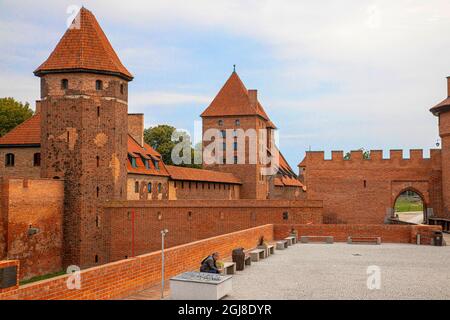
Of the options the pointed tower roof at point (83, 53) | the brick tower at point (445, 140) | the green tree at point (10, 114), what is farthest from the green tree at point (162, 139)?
the brick tower at point (445, 140)

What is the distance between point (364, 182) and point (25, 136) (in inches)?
811

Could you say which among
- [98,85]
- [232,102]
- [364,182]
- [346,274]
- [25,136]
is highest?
[232,102]

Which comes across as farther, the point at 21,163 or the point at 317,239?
the point at 21,163

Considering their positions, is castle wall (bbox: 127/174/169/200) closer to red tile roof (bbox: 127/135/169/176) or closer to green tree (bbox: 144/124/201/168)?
red tile roof (bbox: 127/135/169/176)

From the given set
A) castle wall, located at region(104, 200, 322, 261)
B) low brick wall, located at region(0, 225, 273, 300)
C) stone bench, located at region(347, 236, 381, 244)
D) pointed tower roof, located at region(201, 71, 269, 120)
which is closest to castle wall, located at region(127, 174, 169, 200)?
castle wall, located at region(104, 200, 322, 261)

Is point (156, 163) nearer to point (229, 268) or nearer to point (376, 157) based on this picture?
point (376, 157)

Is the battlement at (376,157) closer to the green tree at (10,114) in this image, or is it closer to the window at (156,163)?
the window at (156,163)

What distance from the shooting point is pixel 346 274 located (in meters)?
13.3

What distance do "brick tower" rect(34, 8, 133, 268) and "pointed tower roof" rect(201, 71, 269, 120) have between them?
70.7 ft

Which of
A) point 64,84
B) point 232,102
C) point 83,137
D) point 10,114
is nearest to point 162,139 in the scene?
Answer: point 232,102

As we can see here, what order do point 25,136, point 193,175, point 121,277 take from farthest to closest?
1. point 193,175
2. point 25,136
3. point 121,277

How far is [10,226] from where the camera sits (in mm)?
24266

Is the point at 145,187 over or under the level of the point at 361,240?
over
